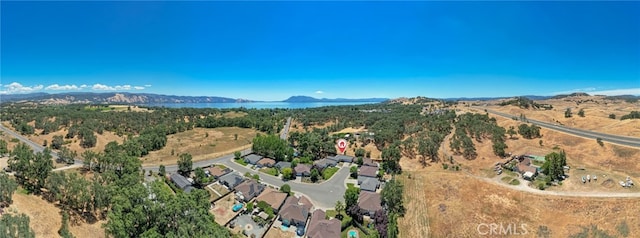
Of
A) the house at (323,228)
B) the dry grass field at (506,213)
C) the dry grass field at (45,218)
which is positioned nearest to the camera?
the dry grass field at (45,218)

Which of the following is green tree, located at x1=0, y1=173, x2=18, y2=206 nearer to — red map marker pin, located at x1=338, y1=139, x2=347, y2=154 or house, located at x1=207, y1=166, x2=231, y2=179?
house, located at x1=207, y1=166, x2=231, y2=179

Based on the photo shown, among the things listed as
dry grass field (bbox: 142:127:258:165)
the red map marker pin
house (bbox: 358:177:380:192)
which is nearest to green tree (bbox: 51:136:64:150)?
dry grass field (bbox: 142:127:258:165)

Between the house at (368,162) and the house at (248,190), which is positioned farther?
the house at (368,162)

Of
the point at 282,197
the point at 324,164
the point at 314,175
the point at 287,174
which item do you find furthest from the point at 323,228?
the point at 324,164

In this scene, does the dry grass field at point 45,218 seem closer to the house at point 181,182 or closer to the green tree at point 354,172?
the house at point 181,182

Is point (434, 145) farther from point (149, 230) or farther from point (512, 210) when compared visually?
point (149, 230)
